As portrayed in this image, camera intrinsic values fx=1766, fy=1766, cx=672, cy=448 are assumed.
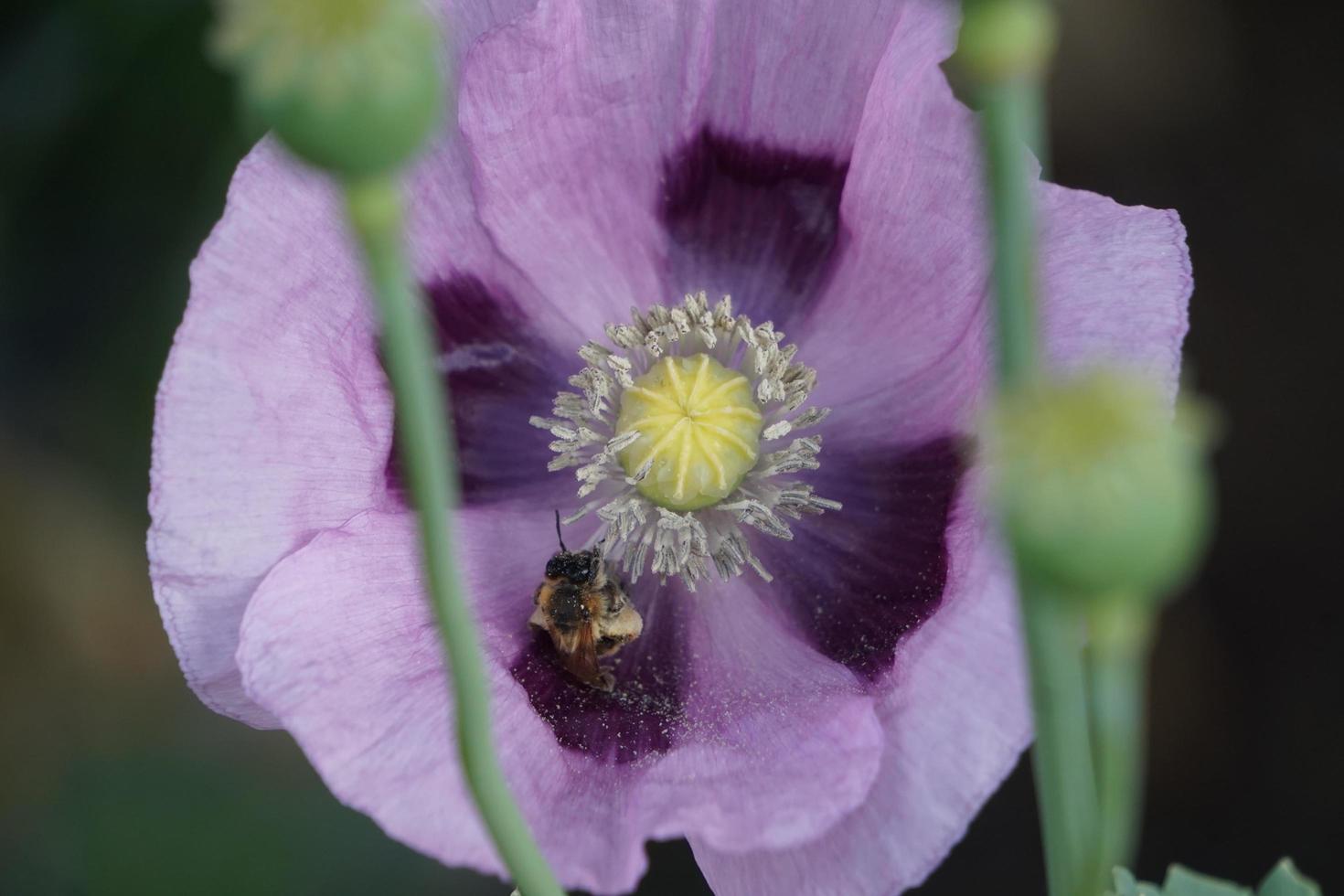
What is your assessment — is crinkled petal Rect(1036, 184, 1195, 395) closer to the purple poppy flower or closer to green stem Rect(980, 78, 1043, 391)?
the purple poppy flower

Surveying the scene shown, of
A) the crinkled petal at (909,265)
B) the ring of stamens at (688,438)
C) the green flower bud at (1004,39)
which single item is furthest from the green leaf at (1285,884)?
the green flower bud at (1004,39)

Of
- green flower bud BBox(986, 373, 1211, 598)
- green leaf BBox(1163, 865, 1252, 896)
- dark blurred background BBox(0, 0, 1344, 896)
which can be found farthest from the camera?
dark blurred background BBox(0, 0, 1344, 896)

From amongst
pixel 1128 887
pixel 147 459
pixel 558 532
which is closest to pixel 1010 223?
pixel 1128 887

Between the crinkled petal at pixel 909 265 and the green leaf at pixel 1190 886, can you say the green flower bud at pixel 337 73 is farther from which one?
the green leaf at pixel 1190 886

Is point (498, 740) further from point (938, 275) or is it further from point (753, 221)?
point (753, 221)

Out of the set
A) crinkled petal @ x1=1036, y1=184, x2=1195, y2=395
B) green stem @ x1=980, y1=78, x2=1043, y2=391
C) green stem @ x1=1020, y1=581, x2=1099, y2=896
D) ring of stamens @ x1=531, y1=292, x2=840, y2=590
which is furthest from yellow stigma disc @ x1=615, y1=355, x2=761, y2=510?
green stem @ x1=980, y1=78, x2=1043, y2=391

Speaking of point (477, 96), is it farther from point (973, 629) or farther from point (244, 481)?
point (973, 629)
